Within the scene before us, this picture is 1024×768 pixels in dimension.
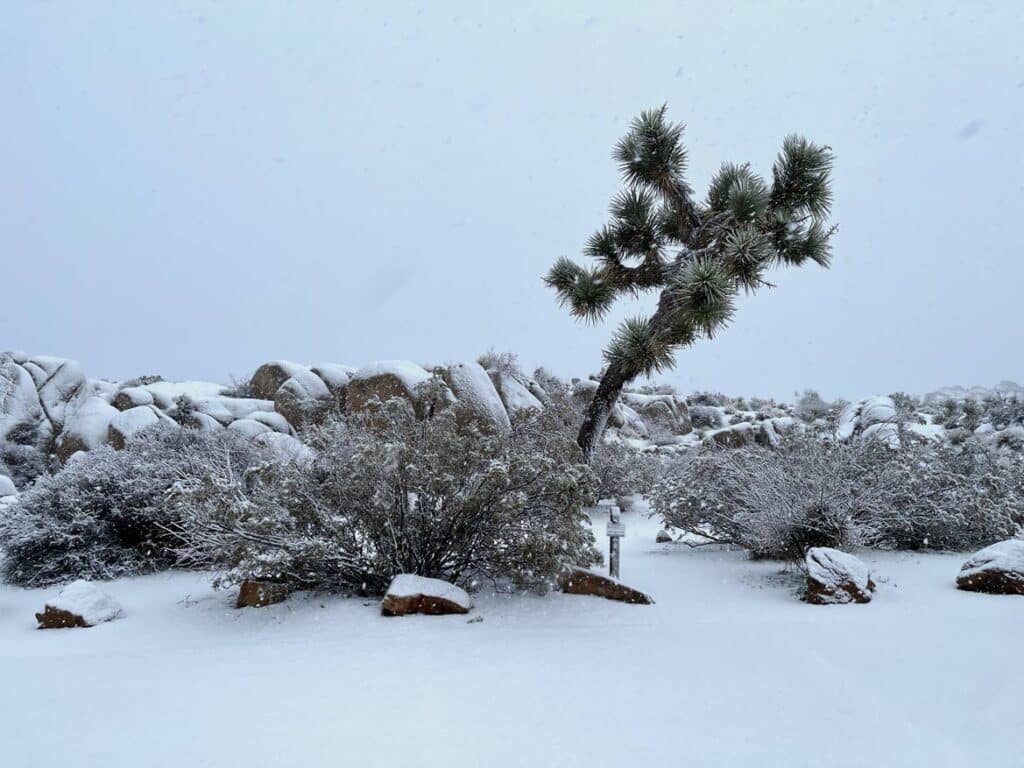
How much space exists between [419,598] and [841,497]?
4.73m

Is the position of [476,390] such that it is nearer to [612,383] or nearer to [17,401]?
[612,383]

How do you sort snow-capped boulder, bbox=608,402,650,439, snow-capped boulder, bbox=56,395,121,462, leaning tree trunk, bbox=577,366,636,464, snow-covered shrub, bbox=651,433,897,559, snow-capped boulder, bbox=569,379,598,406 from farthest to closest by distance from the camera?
snow-capped boulder, bbox=569,379,598,406
snow-capped boulder, bbox=608,402,650,439
snow-capped boulder, bbox=56,395,121,462
leaning tree trunk, bbox=577,366,636,464
snow-covered shrub, bbox=651,433,897,559

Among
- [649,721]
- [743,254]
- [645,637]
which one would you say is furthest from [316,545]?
[743,254]

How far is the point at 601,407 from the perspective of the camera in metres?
8.93

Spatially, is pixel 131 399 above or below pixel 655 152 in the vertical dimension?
below

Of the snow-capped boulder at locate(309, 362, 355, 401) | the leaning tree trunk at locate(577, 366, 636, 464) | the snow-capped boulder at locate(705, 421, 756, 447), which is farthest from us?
the snow-capped boulder at locate(705, 421, 756, 447)

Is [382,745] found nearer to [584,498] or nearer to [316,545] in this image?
[316,545]

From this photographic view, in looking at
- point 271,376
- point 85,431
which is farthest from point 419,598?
point 271,376

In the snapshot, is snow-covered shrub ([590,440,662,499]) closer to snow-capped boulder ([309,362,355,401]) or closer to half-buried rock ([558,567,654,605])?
half-buried rock ([558,567,654,605])

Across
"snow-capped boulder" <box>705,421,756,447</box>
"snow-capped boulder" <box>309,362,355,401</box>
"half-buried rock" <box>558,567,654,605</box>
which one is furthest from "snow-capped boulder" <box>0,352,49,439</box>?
"snow-capped boulder" <box>705,421,756,447</box>

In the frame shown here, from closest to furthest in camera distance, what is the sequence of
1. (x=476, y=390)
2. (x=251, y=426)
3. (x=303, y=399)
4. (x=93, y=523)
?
(x=93, y=523) < (x=251, y=426) < (x=476, y=390) < (x=303, y=399)

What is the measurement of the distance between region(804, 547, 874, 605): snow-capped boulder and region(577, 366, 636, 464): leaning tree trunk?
11.7 feet

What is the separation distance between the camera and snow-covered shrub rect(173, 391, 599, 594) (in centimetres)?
502

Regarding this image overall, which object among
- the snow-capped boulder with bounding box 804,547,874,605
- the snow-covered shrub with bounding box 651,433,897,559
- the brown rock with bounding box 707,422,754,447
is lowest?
the snow-capped boulder with bounding box 804,547,874,605
